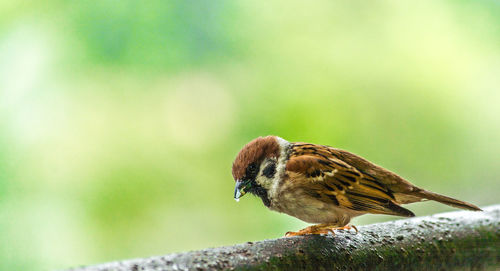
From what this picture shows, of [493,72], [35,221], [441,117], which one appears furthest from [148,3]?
[493,72]

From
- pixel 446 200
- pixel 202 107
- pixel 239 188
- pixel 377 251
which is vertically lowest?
pixel 377 251

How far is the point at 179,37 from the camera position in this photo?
2498 millimetres

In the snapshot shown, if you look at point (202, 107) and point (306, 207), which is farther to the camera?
point (202, 107)

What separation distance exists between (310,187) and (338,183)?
4.0 inches

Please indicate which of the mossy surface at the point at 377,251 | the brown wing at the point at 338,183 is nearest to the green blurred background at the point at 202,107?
the brown wing at the point at 338,183

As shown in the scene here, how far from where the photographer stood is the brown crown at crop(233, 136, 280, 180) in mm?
1729

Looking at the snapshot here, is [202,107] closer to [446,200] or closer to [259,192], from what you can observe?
[259,192]

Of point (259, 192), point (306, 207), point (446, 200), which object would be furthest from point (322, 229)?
point (446, 200)

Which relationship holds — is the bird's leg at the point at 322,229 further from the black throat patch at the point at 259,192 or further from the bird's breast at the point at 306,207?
the black throat patch at the point at 259,192

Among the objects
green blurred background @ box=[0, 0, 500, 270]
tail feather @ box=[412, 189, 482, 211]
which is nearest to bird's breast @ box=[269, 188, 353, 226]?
tail feather @ box=[412, 189, 482, 211]

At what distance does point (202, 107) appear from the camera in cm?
255

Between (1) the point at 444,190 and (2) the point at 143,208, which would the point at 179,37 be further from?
(1) the point at 444,190

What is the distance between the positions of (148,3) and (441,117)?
1389 millimetres

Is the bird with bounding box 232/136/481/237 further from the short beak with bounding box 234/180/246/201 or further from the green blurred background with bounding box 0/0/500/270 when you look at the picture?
the green blurred background with bounding box 0/0/500/270
